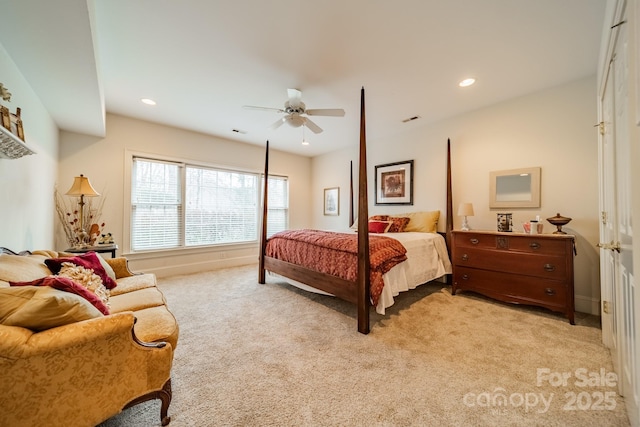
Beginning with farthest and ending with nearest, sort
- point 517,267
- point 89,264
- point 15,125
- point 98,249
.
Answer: point 98,249, point 517,267, point 89,264, point 15,125

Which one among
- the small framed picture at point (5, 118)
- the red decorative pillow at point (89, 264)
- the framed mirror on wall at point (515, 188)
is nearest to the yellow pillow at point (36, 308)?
the red decorative pillow at point (89, 264)

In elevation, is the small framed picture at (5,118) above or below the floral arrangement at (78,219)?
above

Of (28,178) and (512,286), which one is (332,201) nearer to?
(512,286)

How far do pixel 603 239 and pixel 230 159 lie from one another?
203 inches

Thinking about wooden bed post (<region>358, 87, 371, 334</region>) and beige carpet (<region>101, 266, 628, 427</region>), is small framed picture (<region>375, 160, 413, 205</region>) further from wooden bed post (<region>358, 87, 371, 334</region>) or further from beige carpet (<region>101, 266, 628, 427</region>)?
wooden bed post (<region>358, 87, 371, 334</region>)

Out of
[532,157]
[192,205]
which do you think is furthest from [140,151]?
[532,157]

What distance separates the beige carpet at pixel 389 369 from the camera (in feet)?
4.23

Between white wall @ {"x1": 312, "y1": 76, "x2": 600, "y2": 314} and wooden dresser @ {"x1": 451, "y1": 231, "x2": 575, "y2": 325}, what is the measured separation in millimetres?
541

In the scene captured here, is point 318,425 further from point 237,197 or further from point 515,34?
point 237,197

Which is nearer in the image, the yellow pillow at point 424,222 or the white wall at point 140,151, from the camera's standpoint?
the white wall at point 140,151

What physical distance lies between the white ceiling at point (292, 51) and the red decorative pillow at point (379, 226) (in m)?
1.72

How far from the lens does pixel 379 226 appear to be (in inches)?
150

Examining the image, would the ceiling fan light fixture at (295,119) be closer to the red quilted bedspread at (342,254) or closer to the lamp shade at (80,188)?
the red quilted bedspread at (342,254)

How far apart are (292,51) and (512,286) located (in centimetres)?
334
